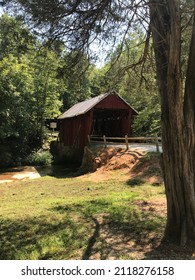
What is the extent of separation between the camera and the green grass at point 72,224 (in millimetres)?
5527

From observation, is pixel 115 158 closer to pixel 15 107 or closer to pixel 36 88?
pixel 15 107

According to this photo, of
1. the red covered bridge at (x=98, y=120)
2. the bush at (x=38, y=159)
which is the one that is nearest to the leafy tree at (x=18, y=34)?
the red covered bridge at (x=98, y=120)

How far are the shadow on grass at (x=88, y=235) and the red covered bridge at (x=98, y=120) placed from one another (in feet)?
39.5

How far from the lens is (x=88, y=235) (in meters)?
6.15

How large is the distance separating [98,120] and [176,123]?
23.4 metres

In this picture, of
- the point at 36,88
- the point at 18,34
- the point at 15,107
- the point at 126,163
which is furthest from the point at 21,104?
the point at 18,34

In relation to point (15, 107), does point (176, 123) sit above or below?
below

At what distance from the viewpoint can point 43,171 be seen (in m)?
22.2

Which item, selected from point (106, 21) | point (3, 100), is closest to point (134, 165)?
point (106, 21)

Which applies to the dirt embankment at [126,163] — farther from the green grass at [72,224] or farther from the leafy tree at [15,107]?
the leafy tree at [15,107]

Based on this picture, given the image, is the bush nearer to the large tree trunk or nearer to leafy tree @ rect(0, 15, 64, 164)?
leafy tree @ rect(0, 15, 64, 164)

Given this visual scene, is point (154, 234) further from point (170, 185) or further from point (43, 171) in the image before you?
point (43, 171)

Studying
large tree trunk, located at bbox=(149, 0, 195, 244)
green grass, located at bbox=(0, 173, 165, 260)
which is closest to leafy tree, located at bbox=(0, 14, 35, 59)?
large tree trunk, located at bbox=(149, 0, 195, 244)

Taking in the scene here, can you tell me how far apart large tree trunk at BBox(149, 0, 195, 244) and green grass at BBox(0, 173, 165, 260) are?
81 centimetres
